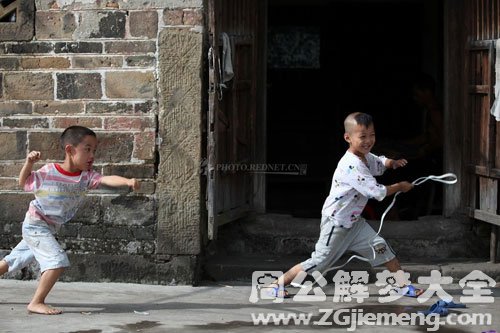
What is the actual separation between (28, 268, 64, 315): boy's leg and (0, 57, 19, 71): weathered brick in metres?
1.97

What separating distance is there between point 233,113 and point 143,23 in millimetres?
1180

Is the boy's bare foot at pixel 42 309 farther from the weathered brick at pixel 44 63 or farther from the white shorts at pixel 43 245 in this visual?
the weathered brick at pixel 44 63

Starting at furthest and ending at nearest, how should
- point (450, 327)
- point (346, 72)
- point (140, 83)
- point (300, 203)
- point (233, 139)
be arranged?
1. point (346, 72)
2. point (300, 203)
3. point (233, 139)
4. point (140, 83)
5. point (450, 327)

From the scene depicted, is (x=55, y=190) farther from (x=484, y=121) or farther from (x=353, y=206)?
(x=484, y=121)

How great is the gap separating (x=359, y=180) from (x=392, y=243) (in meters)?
1.73

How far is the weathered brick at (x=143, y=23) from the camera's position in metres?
7.92

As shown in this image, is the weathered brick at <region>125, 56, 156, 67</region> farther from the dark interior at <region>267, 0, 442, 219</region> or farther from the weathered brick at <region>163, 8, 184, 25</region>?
the dark interior at <region>267, 0, 442, 219</region>

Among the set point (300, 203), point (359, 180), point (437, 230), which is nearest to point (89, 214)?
point (359, 180)

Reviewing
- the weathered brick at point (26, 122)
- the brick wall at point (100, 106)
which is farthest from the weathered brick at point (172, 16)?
the weathered brick at point (26, 122)

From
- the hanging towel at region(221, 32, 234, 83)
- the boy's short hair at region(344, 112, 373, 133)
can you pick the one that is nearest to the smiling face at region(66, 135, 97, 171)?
the hanging towel at region(221, 32, 234, 83)

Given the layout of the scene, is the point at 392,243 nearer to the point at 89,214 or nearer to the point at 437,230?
the point at 437,230

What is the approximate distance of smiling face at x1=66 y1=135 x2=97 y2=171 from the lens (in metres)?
7.04

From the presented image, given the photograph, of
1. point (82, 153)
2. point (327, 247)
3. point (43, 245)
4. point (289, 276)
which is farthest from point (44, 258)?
point (327, 247)

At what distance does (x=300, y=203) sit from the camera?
11852 millimetres
